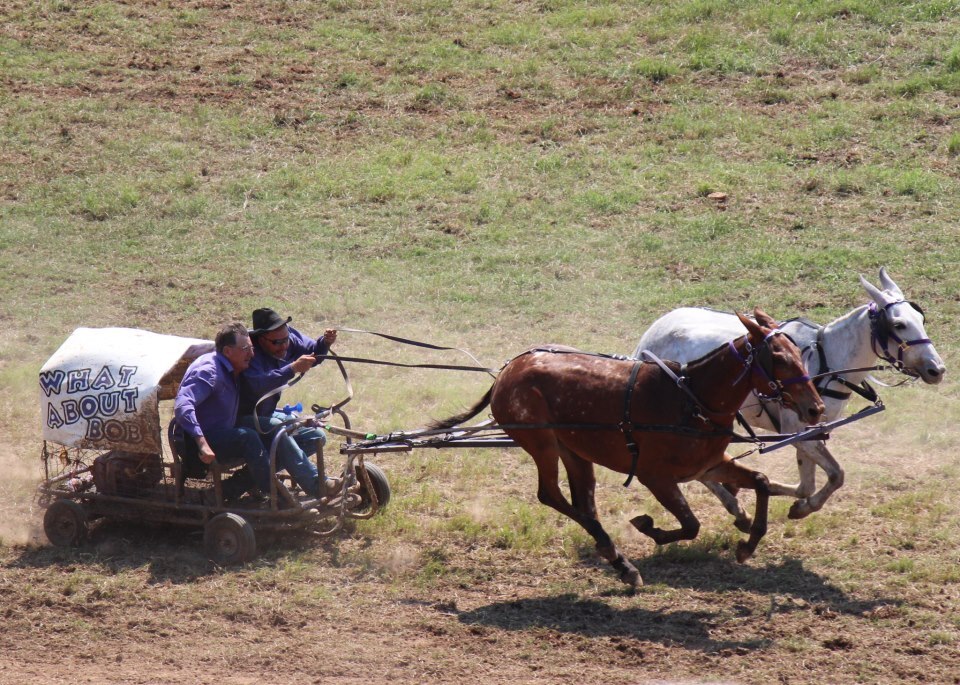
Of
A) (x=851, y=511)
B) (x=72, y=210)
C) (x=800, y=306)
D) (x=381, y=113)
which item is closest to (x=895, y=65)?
(x=800, y=306)

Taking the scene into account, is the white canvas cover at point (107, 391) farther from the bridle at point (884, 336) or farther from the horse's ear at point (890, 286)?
the horse's ear at point (890, 286)

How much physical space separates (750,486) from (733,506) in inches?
20.9

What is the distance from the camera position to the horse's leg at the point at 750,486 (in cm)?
743

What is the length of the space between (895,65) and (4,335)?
43.2 feet

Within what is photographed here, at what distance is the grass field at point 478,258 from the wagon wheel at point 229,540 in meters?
0.15

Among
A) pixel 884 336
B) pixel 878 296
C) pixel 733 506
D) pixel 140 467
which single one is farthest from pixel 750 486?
pixel 140 467

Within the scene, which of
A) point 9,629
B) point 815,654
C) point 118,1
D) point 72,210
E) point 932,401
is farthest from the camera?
point 118,1

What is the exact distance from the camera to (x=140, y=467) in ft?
27.2

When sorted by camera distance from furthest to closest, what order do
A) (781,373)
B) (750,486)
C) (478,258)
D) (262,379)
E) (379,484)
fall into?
(478,258)
(379,484)
(262,379)
(750,486)
(781,373)

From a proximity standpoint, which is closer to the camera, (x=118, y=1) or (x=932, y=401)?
(x=932, y=401)

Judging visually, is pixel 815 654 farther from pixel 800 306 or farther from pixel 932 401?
pixel 800 306

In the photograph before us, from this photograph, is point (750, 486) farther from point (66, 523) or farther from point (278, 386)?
point (66, 523)

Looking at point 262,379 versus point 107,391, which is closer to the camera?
point 107,391

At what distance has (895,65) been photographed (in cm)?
1747
